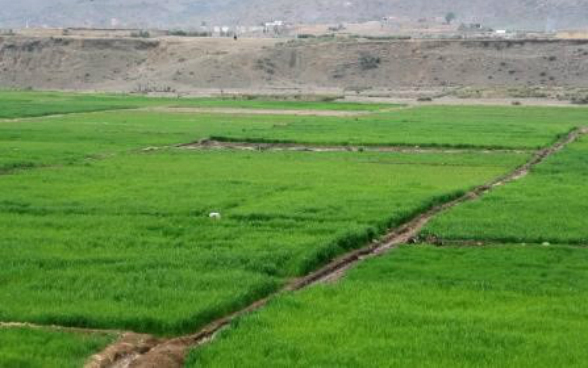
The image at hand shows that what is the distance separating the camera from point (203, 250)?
59.7 feet

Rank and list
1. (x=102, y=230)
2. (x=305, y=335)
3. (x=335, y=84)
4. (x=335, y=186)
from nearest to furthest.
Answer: (x=305, y=335) < (x=102, y=230) < (x=335, y=186) < (x=335, y=84)

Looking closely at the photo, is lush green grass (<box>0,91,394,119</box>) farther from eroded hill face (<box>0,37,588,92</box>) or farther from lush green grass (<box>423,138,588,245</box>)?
lush green grass (<box>423,138,588,245</box>)

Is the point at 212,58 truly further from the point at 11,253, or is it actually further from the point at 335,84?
the point at 11,253

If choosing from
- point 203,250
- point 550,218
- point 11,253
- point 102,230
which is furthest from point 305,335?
point 550,218

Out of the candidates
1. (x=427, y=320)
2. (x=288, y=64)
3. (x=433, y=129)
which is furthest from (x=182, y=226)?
(x=288, y=64)

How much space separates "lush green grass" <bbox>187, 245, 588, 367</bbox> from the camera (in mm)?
12148

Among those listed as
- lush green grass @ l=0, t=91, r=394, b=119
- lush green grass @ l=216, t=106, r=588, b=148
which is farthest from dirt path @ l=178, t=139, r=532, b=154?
lush green grass @ l=0, t=91, r=394, b=119

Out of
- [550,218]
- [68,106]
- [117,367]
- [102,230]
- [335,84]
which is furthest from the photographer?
[335,84]

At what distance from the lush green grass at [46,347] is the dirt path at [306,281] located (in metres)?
0.26

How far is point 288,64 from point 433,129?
59.2 metres

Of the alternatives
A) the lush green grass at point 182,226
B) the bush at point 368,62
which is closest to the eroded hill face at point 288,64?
the bush at point 368,62

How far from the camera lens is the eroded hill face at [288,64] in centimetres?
10075

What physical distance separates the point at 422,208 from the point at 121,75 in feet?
279

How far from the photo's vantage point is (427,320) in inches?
544
